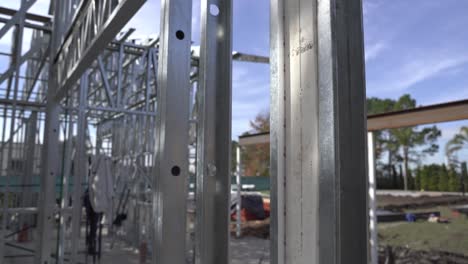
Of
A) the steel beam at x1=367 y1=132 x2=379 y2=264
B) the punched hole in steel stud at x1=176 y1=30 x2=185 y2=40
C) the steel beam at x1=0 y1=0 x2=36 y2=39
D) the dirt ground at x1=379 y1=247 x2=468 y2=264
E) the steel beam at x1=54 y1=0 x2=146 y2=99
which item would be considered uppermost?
the steel beam at x1=0 y1=0 x2=36 y2=39

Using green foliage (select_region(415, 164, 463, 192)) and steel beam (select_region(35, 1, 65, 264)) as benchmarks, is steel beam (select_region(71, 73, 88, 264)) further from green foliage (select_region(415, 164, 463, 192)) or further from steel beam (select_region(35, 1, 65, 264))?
green foliage (select_region(415, 164, 463, 192))

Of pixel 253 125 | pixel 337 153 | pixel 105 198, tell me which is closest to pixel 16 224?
pixel 105 198

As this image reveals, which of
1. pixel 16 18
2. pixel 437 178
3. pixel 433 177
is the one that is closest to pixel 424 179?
pixel 433 177

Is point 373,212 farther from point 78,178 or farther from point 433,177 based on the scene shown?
point 433,177

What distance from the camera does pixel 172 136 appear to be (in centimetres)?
167

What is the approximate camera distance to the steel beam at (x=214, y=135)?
5.42ft

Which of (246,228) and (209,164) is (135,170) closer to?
(246,228)

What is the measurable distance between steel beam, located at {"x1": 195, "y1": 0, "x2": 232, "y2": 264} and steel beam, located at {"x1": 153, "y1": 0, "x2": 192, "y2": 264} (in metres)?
0.07

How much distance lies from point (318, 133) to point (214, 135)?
72 cm

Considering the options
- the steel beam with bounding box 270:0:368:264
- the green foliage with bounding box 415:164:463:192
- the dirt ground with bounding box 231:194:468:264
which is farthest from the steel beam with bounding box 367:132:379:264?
the green foliage with bounding box 415:164:463:192

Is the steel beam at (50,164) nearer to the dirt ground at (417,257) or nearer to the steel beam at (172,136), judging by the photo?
the steel beam at (172,136)

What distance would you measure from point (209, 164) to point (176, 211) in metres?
0.25

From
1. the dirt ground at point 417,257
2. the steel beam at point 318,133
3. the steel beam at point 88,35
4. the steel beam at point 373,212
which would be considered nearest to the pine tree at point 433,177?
the dirt ground at point 417,257

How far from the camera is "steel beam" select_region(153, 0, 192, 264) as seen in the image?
1616 mm
